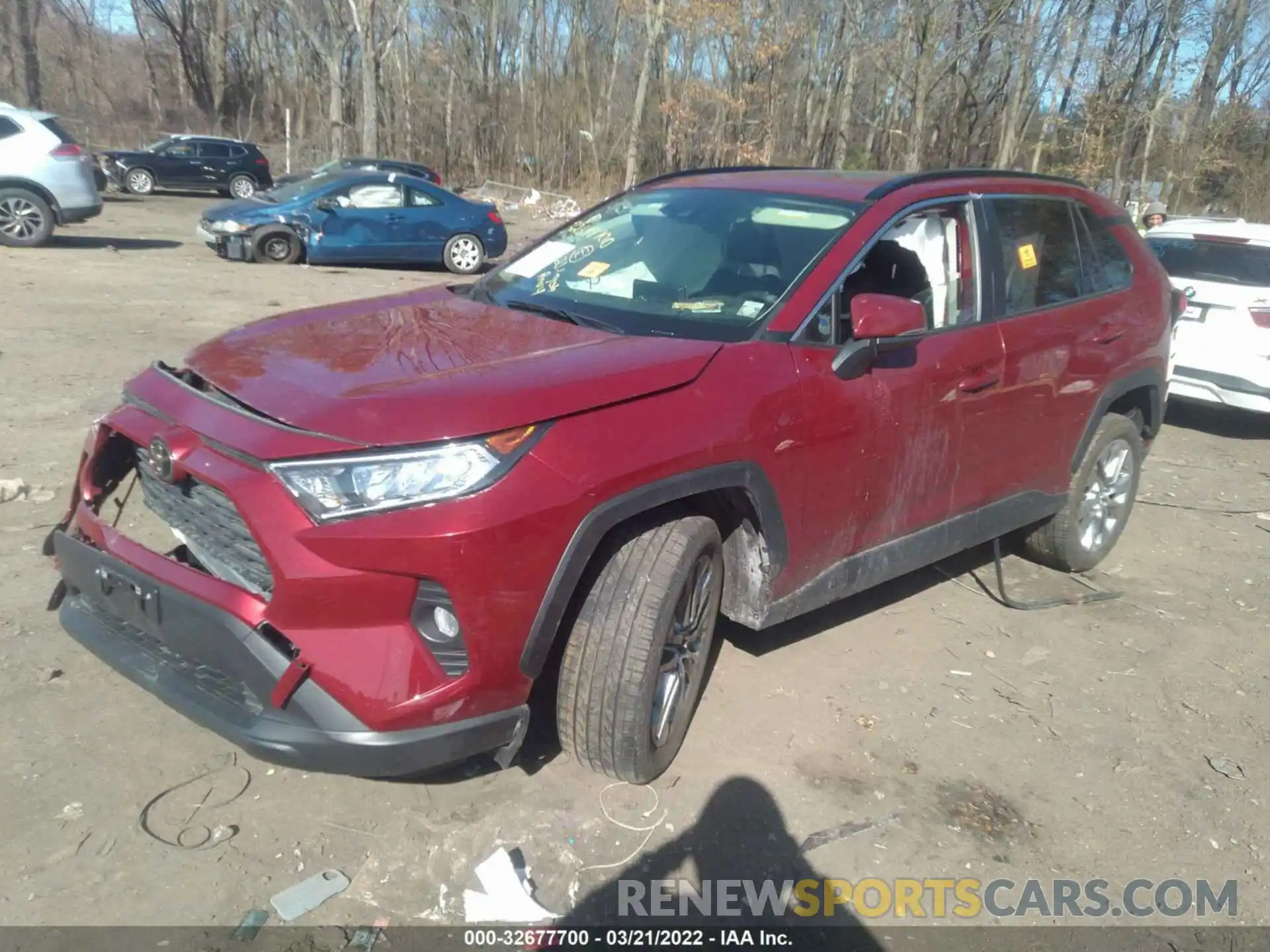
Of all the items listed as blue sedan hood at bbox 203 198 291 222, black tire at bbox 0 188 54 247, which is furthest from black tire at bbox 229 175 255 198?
black tire at bbox 0 188 54 247

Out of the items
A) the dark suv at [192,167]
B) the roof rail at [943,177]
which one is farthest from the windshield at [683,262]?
the dark suv at [192,167]

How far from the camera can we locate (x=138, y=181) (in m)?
25.8

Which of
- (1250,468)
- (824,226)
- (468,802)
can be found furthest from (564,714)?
(1250,468)

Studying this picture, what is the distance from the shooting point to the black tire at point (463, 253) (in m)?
16.3

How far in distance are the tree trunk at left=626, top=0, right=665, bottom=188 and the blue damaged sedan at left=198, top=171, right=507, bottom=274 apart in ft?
54.6

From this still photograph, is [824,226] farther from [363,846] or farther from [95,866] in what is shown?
[95,866]

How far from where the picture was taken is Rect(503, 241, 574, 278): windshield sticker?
4340mm

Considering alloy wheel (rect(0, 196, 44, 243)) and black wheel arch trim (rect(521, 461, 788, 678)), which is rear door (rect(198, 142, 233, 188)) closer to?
alloy wheel (rect(0, 196, 44, 243))

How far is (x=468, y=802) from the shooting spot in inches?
125

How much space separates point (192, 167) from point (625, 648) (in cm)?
2687

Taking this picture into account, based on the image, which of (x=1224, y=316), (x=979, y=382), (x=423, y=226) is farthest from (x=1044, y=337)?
(x=423, y=226)

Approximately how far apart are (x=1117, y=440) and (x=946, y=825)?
113 inches

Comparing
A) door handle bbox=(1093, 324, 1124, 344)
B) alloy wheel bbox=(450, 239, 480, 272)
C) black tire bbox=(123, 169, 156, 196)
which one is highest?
door handle bbox=(1093, 324, 1124, 344)

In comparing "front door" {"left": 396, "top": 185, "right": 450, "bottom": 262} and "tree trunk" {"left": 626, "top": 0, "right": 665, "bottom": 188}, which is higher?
"tree trunk" {"left": 626, "top": 0, "right": 665, "bottom": 188}
